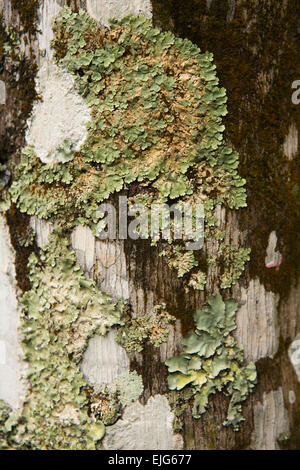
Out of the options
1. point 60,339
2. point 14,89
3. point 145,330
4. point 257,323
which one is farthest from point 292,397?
point 14,89

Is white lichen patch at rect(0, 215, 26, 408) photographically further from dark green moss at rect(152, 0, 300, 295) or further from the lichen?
dark green moss at rect(152, 0, 300, 295)

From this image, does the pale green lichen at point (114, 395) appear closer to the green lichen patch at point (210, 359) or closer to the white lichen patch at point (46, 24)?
the green lichen patch at point (210, 359)

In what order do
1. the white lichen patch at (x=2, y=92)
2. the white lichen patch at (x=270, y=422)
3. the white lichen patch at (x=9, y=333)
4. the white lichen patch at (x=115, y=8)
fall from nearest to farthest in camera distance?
1. the white lichen patch at (x=115, y=8)
2. the white lichen patch at (x=2, y=92)
3. the white lichen patch at (x=9, y=333)
4. the white lichen patch at (x=270, y=422)

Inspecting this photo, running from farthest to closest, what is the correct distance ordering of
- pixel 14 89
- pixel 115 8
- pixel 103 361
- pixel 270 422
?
pixel 270 422 < pixel 103 361 < pixel 14 89 < pixel 115 8

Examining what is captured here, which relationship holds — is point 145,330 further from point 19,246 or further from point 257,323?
point 19,246

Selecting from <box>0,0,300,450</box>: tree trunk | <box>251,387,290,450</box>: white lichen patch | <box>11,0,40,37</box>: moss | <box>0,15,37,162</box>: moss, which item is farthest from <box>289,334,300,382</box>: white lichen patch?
<box>11,0,40,37</box>: moss

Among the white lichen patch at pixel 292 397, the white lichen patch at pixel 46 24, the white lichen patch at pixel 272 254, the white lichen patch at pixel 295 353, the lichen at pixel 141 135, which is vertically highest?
the white lichen patch at pixel 46 24

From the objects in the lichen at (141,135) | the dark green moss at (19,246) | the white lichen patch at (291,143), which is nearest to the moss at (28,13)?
the lichen at (141,135)
